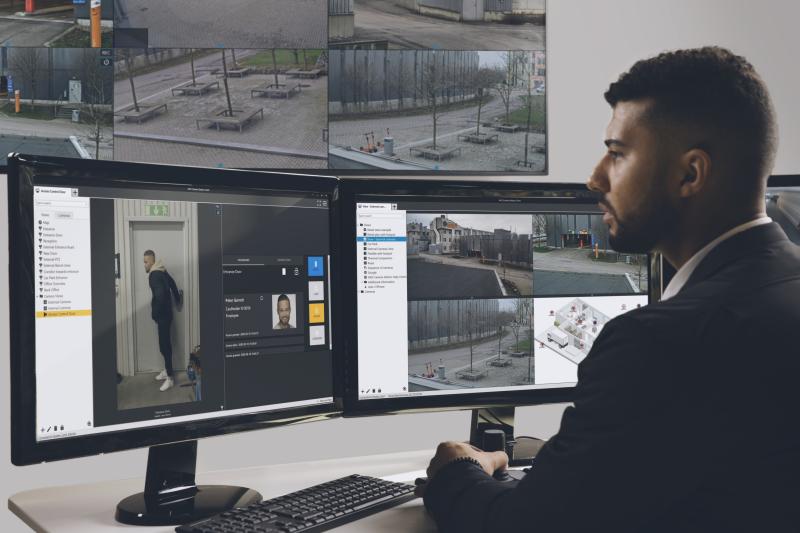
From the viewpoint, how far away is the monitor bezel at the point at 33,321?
43.3 inches

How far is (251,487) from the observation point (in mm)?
1436

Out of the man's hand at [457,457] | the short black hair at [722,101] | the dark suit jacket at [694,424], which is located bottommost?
the man's hand at [457,457]

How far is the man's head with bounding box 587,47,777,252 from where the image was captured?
1060 mm

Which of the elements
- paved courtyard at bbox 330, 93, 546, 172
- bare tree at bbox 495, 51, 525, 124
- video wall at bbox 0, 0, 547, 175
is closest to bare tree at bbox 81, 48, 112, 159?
video wall at bbox 0, 0, 547, 175

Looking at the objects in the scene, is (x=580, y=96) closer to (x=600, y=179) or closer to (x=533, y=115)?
(x=533, y=115)

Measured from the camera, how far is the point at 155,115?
6.50 feet

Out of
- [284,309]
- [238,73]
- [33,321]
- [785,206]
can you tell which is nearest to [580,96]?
[785,206]

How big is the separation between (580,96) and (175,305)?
1.34 metres

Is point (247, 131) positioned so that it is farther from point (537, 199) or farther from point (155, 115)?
point (537, 199)

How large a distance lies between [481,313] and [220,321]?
1.63ft

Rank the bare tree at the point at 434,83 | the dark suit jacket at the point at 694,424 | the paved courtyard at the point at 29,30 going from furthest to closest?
the bare tree at the point at 434,83 < the paved courtyard at the point at 29,30 < the dark suit jacket at the point at 694,424

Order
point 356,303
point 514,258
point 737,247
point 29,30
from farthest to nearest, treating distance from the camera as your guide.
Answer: point 29,30 < point 514,258 < point 356,303 < point 737,247

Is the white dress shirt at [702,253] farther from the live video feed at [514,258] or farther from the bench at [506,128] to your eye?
the bench at [506,128]

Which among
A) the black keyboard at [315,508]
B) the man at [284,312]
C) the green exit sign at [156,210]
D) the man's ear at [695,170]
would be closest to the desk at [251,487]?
the black keyboard at [315,508]
